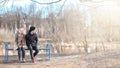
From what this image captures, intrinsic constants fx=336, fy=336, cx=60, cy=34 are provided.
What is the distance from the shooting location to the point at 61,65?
591 inches

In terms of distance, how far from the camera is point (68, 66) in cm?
1468

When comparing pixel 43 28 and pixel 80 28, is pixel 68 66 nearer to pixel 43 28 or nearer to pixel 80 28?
pixel 80 28

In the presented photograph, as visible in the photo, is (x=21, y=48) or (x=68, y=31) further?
(x=68, y=31)

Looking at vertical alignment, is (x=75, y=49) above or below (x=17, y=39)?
below

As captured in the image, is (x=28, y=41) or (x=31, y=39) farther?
(x=28, y=41)

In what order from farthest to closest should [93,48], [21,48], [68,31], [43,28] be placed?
[43,28] → [68,31] → [93,48] → [21,48]

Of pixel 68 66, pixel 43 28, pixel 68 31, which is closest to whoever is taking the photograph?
pixel 68 66

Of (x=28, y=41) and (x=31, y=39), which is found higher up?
(x=31, y=39)

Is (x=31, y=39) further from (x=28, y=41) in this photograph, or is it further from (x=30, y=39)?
(x=28, y=41)

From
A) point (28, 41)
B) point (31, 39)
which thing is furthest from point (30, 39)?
point (28, 41)

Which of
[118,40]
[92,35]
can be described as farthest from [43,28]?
[118,40]

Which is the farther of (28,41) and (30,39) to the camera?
(28,41)

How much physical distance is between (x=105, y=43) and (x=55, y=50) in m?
3.91

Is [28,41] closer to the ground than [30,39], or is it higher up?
closer to the ground
